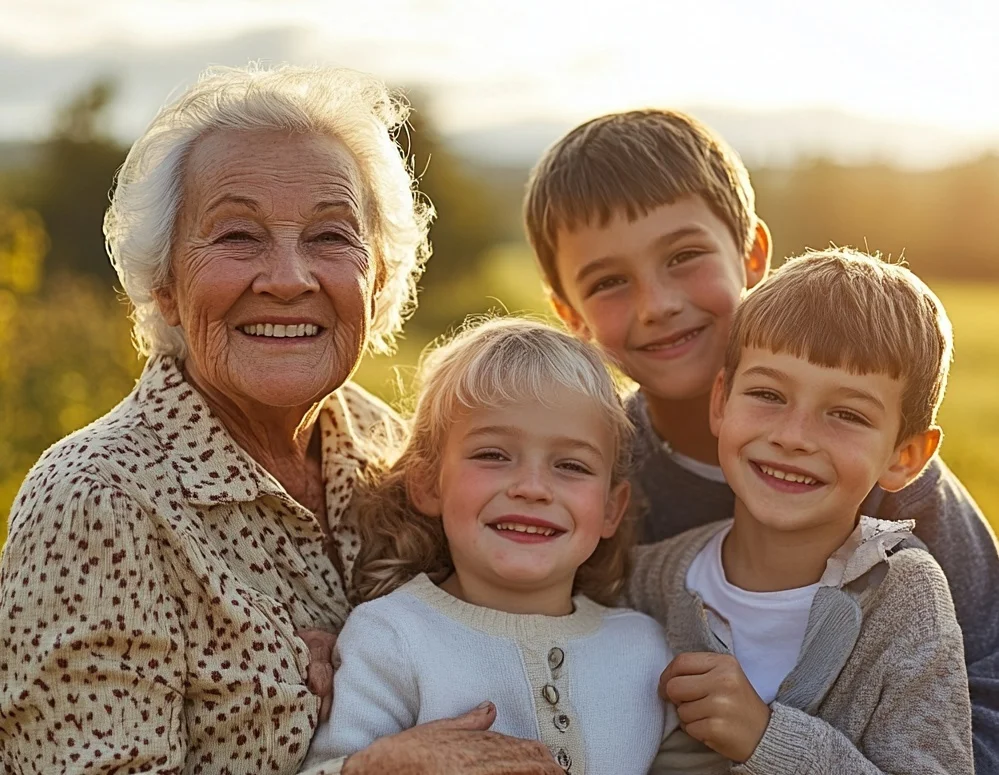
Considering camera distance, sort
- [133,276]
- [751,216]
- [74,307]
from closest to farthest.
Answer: [133,276], [751,216], [74,307]

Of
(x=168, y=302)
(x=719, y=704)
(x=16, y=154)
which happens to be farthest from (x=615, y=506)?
(x=16, y=154)

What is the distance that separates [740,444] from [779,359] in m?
0.23

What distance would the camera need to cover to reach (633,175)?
3305mm

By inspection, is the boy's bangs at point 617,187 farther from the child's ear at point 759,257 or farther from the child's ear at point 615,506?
the child's ear at point 615,506

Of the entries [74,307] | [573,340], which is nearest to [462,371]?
[573,340]

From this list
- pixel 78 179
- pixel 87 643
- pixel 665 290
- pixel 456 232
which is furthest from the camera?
pixel 456 232

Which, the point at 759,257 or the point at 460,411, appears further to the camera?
the point at 759,257

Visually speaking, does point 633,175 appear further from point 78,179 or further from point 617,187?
point 78,179

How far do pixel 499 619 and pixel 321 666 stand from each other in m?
0.43

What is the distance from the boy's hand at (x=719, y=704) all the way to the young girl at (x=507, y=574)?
126mm

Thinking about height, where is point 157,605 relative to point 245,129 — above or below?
below

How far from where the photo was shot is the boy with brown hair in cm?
A: 312

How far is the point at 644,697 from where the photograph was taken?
2.75 metres

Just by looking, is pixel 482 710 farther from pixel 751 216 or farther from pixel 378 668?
pixel 751 216
